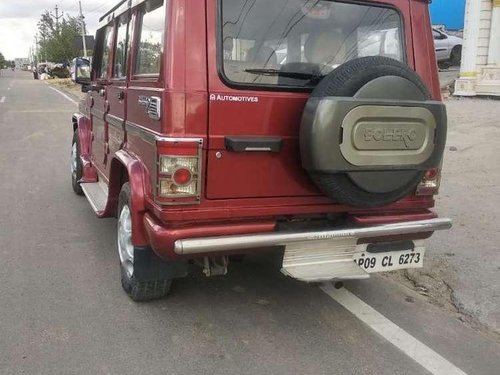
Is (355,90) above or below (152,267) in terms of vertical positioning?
above

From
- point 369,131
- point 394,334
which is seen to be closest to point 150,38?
point 369,131

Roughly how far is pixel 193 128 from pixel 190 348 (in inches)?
52.5

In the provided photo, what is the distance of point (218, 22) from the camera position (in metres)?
3.24

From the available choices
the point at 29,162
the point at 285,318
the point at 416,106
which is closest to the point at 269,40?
the point at 416,106

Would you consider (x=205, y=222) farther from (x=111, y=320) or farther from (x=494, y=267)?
(x=494, y=267)

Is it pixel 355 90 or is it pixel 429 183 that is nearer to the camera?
pixel 355 90

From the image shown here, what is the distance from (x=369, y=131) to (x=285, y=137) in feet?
1.67

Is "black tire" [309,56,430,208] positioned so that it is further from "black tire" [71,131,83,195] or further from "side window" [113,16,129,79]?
"black tire" [71,131,83,195]

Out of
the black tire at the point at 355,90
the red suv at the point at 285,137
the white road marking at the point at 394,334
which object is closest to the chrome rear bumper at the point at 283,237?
the red suv at the point at 285,137

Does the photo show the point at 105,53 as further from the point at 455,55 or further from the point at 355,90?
the point at 455,55

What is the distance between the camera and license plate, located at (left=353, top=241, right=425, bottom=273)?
3.68 meters

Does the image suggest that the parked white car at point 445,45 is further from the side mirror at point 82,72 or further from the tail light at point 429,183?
the tail light at point 429,183

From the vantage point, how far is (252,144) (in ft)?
10.8

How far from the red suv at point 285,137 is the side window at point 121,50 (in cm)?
55
